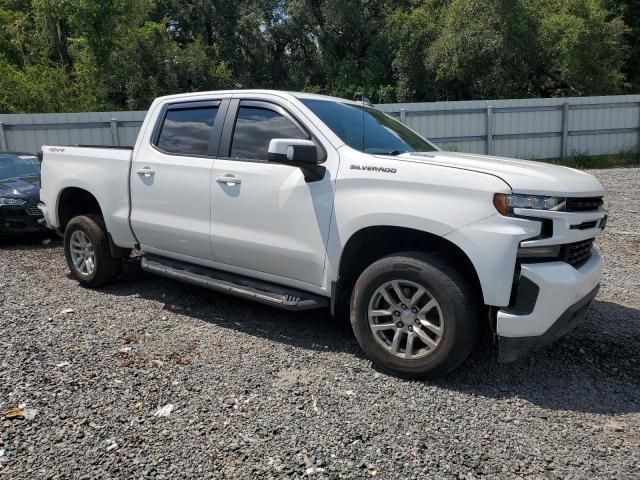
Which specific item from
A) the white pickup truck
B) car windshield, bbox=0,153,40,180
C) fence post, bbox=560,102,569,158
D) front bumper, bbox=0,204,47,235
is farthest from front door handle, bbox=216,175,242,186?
fence post, bbox=560,102,569,158

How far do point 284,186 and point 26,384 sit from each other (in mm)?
2212

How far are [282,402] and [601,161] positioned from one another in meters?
16.5

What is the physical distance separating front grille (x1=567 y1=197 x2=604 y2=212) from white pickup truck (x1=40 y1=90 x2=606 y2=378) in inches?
0.5

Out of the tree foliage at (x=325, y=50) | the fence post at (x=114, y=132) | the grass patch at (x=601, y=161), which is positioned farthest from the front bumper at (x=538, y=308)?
the tree foliage at (x=325, y=50)

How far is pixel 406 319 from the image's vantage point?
3.75 metres

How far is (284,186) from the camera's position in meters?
4.21

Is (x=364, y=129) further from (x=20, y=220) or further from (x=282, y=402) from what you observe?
(x=20, y=220)

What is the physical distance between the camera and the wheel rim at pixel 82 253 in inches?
233

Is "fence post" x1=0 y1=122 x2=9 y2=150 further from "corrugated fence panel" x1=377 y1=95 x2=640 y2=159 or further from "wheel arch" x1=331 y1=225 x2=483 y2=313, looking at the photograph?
"wheel arch" x1=331 y1=225 x2=483 y2=313

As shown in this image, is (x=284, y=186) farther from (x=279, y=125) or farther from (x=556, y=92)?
(x=556, y=92)

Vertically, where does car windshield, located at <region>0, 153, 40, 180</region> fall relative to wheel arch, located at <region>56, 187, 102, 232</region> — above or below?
above

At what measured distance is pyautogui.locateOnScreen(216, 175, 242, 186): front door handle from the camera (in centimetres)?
448

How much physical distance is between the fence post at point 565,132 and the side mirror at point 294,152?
15588 mm

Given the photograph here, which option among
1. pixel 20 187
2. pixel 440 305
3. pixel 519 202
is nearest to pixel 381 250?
pixel 440 305
